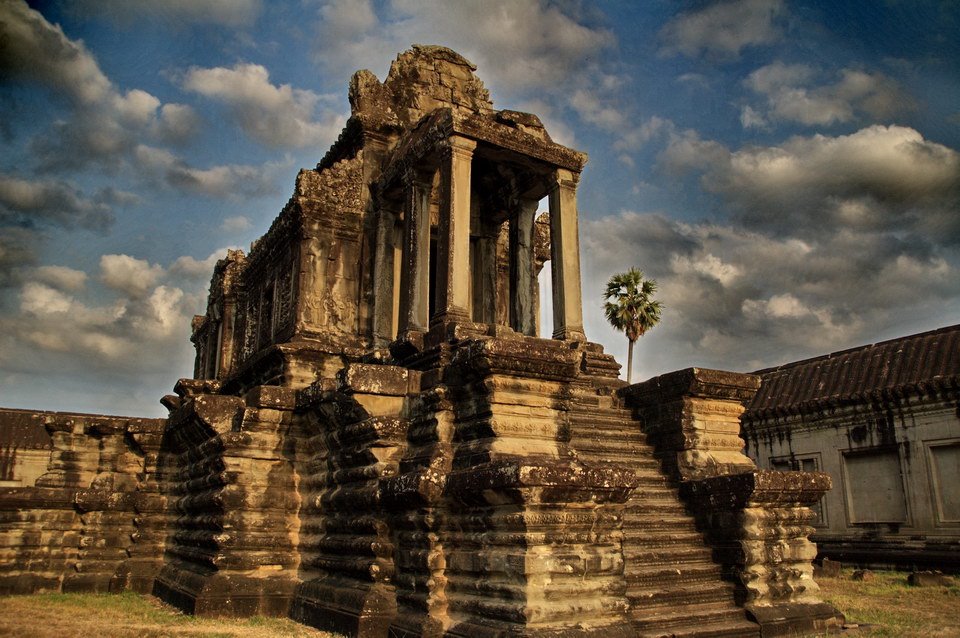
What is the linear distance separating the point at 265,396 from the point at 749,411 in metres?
15.1

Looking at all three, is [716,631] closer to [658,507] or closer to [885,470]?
[658,507]

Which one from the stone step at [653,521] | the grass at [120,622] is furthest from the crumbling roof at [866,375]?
the grass at [120,622]

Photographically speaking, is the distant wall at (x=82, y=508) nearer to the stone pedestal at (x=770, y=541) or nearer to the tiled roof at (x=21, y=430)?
the stone pedestal at (x=770, y=541)

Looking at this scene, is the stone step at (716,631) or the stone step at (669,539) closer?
the stone step at (716,631)

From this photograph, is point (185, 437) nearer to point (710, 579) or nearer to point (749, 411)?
point (710, 579)

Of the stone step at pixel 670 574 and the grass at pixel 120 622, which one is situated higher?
the stone step at pixel 670 574

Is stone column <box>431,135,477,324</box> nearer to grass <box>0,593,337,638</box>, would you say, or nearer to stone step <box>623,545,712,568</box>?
stone step <box>623,545,712,568</box>

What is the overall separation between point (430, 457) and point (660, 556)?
2590mm

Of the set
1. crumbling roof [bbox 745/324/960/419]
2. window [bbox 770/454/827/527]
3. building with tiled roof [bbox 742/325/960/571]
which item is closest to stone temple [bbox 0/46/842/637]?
crumbling roof [bbox 745/324/960/419]

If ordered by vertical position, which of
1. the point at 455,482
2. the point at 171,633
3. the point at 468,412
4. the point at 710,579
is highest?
the point at 468,412

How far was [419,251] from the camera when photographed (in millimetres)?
11094

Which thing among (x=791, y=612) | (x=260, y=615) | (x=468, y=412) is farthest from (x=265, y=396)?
(x=791, y=612)

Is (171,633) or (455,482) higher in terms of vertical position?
(455,482)

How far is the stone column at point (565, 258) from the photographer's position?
451 inches
